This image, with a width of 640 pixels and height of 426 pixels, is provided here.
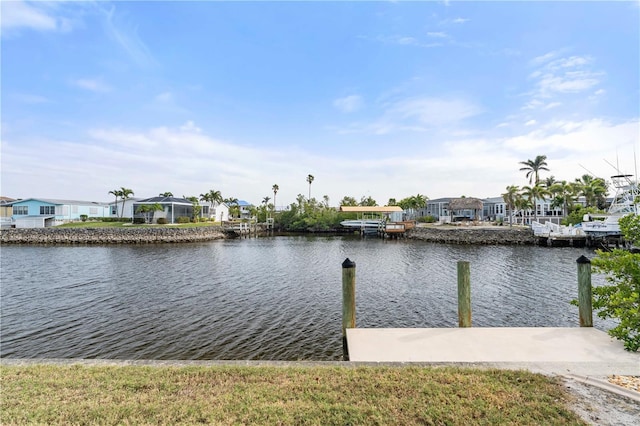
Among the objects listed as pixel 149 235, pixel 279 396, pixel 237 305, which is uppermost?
pixel 149 235

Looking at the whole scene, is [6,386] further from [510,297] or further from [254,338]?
[510,297]

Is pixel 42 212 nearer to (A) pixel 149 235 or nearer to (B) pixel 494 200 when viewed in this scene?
(A) pixel 149 235

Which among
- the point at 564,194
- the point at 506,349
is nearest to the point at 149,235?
the point at 506,349

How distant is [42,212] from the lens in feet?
170

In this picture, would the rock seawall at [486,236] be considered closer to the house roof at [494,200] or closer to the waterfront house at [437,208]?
the waterfront house at [437,208]

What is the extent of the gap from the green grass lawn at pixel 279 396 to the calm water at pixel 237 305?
3.74m

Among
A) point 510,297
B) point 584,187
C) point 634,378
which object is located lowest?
point 510,297

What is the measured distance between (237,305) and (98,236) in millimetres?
38014

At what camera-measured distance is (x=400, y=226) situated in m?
49.2

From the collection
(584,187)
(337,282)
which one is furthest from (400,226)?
(337,282)

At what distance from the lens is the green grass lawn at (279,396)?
3.35 m

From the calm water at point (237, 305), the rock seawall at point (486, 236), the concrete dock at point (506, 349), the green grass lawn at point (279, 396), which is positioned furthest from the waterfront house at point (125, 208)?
the concrete dock at point (506, 349)

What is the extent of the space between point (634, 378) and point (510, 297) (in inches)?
398

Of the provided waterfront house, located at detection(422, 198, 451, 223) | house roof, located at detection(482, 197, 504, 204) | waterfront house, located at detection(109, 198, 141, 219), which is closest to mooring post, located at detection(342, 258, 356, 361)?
waterfront house, located at detection(109, 198, 141, 219)
